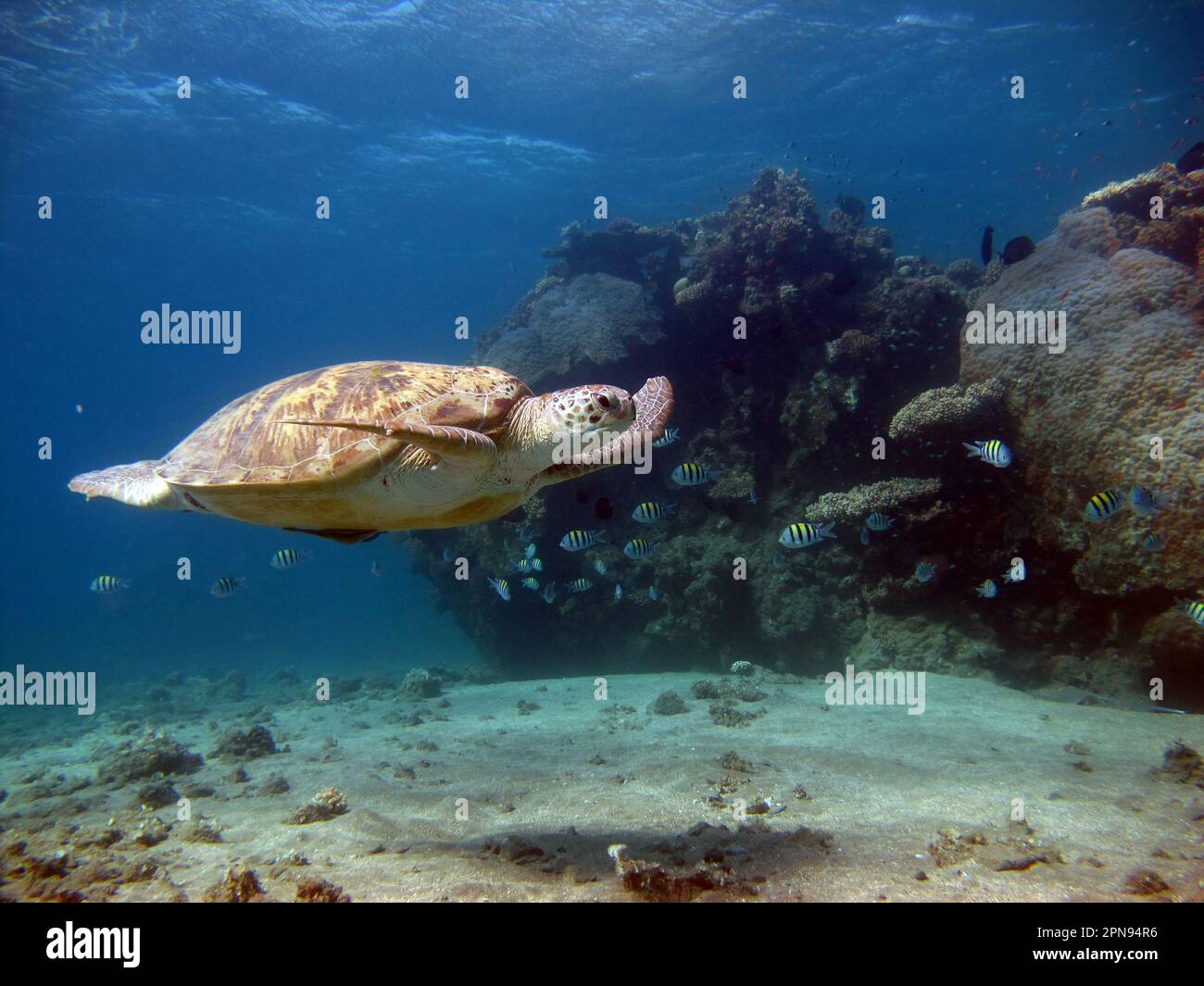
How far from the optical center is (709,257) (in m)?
14.0

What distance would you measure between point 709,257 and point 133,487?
42.3 ft

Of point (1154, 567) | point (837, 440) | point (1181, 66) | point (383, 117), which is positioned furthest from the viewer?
point (383, 117)

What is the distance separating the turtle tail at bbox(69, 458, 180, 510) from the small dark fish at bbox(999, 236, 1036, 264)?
13.8 m

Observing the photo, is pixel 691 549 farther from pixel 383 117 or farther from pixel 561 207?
pixel 561 207

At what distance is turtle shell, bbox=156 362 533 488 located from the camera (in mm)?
3963

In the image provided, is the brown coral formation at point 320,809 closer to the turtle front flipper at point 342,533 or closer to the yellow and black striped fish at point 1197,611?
the turtle front flipper at point 342,533

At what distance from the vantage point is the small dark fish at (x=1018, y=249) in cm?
1045

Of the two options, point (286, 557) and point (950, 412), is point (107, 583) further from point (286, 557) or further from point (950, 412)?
point (950, 412)

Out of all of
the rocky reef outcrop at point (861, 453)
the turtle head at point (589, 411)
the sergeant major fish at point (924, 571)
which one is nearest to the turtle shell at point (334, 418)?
the turtle head at point (589, 411)

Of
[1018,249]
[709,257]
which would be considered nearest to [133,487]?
[709,257]
